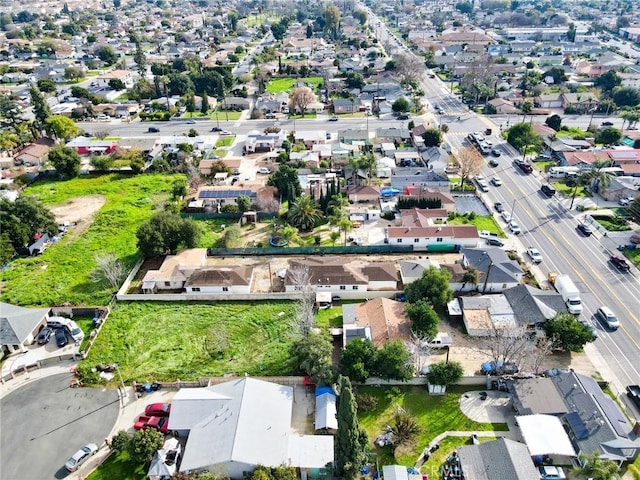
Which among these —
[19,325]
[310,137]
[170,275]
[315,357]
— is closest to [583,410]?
[315,357]

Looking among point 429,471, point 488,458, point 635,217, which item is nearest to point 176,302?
point 429,471

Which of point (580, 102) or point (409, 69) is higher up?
point (409, 69)

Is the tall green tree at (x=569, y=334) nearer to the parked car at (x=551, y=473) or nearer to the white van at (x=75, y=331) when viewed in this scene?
the parked car at (x=551, y=473)

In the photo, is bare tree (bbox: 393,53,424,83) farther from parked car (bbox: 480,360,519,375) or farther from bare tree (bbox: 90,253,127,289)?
parked car (bbox: 480,360,519,375)

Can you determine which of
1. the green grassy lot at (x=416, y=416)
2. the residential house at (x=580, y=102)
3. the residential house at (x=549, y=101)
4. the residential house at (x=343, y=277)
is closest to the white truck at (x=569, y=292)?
the green grassy lot at (x=416, y=416)

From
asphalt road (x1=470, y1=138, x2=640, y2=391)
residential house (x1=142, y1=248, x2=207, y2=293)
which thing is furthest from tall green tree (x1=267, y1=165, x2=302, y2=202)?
asphalt road (x1=470, y1=138, x2=640, y2=391)

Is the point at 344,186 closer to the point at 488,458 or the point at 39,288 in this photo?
the point at 39,288

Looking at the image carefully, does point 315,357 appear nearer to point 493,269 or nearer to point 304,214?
point 493,269
